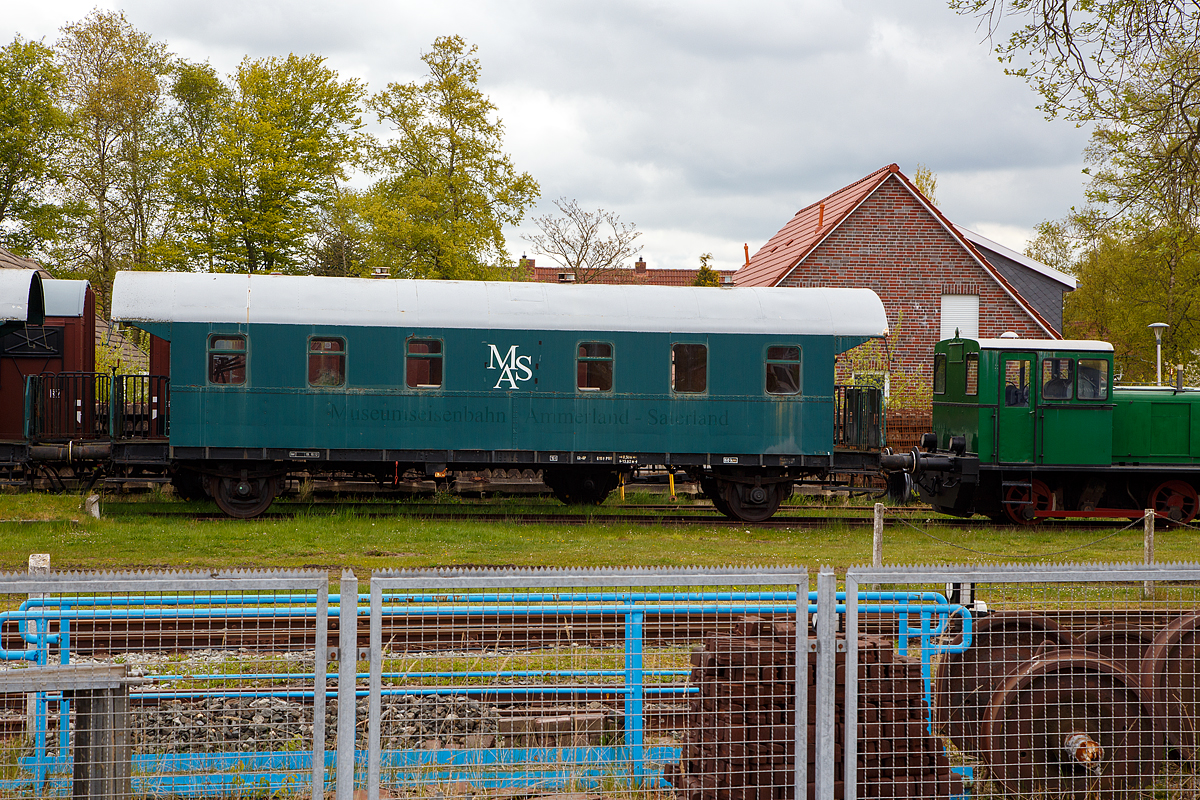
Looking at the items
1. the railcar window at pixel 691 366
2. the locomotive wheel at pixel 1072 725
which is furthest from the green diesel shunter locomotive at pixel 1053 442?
the locomotive wheel at pixel 1072 725

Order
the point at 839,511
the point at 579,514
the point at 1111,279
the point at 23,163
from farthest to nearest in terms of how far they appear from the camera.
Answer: the point at 1111,279 → the point at 23,163 → the point at 839,511 → the point at 579,514

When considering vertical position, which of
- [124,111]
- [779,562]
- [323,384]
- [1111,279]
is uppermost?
[124,111]

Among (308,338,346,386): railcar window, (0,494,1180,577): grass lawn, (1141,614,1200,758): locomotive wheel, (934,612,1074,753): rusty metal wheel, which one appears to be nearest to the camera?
(1141,614,1200,758): locomotive wheel

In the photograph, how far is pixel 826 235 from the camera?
27.0 metres

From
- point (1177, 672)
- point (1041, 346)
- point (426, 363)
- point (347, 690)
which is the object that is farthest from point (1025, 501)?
point (347, 690)

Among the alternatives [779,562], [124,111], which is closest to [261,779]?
[779,562]

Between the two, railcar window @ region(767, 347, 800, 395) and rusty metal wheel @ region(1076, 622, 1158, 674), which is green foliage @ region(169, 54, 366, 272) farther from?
rusty metal wheel @ region(1076, 622, 1158, 674)

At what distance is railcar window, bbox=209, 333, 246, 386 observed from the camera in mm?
15141

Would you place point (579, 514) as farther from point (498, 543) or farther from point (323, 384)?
point (323, 384)

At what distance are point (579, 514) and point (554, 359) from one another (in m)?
2.61

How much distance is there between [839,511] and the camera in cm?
1762

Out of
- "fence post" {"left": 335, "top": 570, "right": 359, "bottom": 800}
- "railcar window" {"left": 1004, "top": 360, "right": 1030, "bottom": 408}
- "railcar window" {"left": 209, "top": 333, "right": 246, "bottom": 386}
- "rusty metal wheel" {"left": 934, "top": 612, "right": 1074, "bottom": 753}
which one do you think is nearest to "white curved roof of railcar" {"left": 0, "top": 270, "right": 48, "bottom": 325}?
"railcar window" {"left": 209, "top": 333, "right": 246, "bottom": 386}

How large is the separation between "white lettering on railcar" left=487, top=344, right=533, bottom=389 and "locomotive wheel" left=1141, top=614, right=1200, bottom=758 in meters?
11.3

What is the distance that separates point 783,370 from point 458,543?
20.1ft
